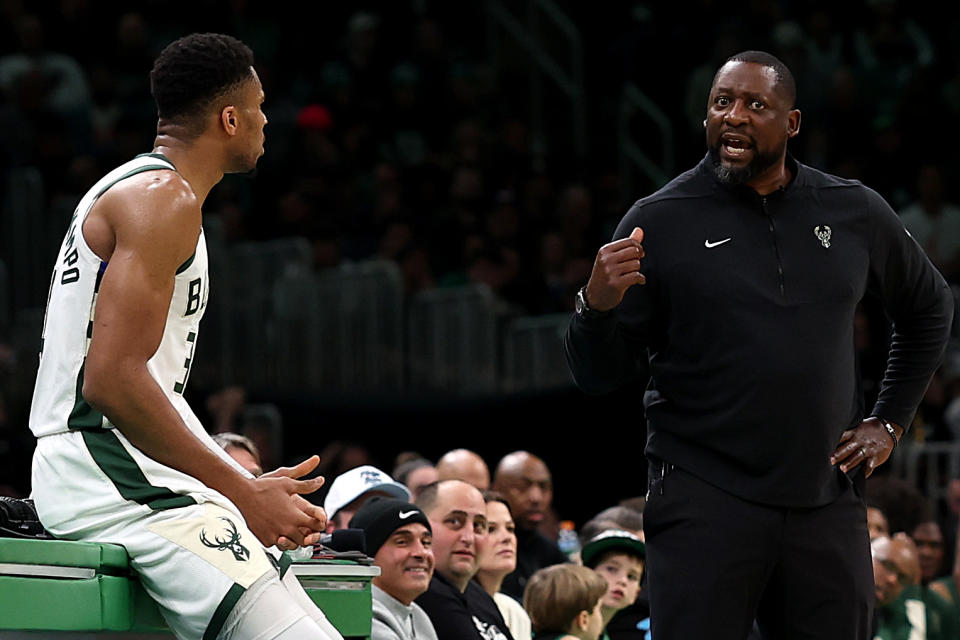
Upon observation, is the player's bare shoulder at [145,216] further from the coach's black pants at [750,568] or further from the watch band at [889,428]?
the watch band at [889,428]

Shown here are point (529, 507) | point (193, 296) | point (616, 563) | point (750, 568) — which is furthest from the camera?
point (529, 507)

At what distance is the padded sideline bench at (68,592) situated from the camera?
11.3ft

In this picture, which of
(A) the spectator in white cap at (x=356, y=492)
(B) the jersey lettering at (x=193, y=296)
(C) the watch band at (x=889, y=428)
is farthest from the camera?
(A) the spectator in white cap at (x=356, y=492)

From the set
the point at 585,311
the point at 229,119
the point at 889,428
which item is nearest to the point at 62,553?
the point at 229,119

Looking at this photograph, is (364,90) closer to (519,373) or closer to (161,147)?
(519,373)

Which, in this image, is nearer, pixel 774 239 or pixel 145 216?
pixel 145 216

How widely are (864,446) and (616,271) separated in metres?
0.78

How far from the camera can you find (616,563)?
705 centimetres

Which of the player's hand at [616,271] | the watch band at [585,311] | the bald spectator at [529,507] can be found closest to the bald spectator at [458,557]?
the bald spectator at [529,507]

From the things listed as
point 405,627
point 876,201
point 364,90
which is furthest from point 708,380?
point 364,90

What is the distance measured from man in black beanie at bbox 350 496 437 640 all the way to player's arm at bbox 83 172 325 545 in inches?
85.3

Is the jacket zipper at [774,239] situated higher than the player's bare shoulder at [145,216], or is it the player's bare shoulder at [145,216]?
the player's bare shoulder at [145,216]

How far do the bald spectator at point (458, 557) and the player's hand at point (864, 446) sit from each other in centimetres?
239

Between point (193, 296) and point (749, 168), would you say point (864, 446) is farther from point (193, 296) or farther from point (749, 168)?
point (193, 296)
